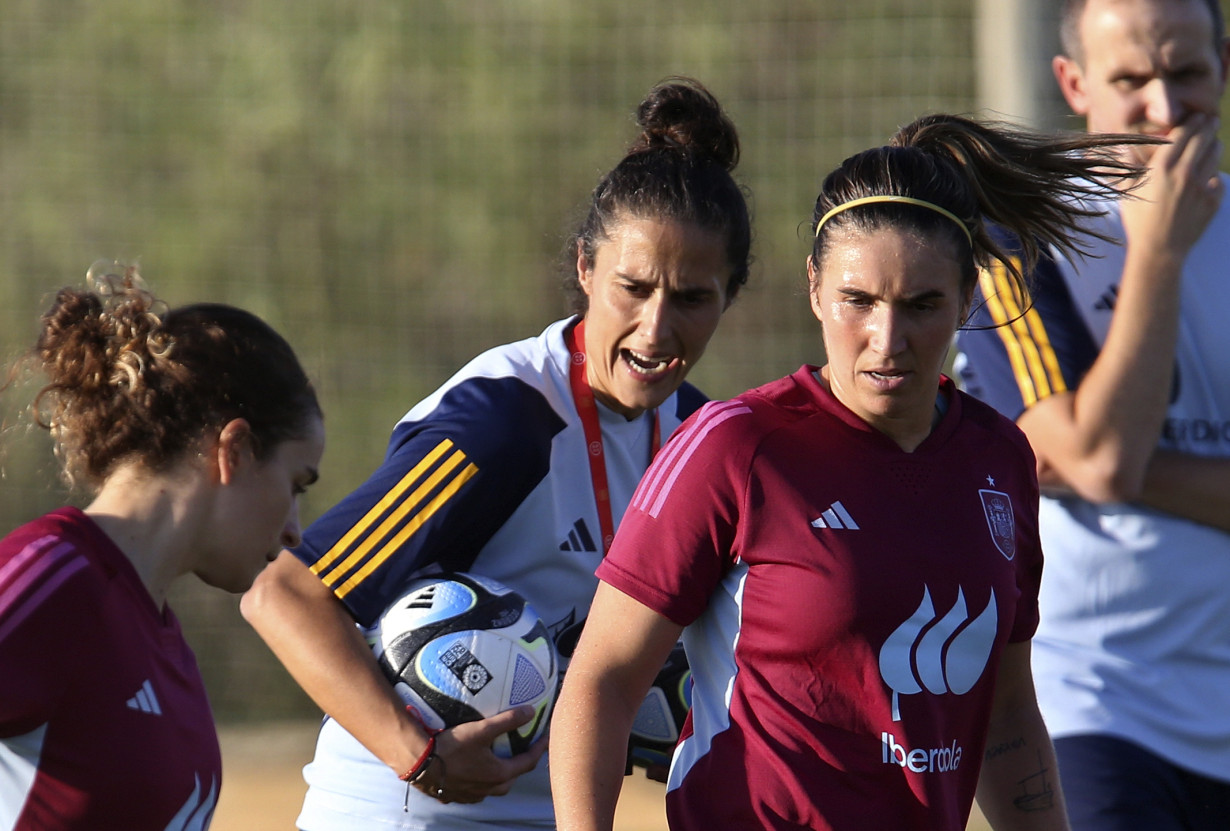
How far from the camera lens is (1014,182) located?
100 inches

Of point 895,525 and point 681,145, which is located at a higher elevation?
point 681,145

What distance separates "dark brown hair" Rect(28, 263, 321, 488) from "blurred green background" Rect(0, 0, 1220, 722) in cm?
483

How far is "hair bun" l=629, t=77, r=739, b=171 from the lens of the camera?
3232mm

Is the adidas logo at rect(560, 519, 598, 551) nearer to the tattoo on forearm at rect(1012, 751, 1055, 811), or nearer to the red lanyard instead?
the red lanyard

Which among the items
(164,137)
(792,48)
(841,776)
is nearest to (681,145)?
(841,776)

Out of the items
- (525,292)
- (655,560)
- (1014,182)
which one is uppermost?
(1014,182)

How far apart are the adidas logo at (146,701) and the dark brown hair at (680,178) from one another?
129cm

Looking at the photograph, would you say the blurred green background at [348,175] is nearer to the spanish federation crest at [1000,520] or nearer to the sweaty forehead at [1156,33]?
the sweaty forehead at [1156,33]

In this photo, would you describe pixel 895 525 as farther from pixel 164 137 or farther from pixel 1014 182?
pixel 164 137

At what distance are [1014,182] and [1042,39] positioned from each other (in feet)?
8.34

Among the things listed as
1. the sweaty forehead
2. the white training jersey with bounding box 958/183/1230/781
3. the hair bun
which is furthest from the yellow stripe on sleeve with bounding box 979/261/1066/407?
the hair bun

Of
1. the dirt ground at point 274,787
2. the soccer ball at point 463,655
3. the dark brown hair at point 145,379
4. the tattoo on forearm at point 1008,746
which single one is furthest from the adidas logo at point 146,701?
the dirt ground at point 274,787

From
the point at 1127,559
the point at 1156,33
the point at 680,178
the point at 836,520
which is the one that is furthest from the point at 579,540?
the point at 1156,33

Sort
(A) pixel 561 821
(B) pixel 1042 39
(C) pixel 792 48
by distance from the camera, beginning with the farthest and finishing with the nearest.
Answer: (C) pixel 792 48 < (B) pixel 1042 39 < (A) pixel 561 821
